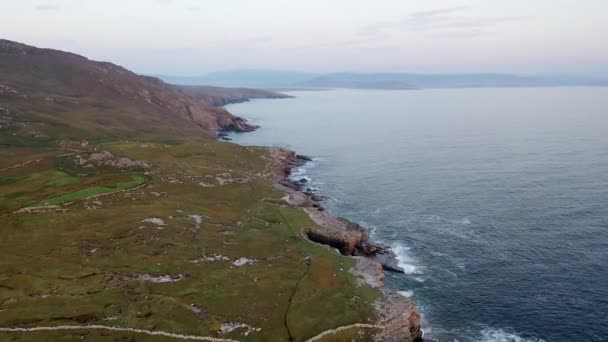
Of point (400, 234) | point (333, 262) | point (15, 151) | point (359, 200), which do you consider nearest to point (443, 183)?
point (359, 200)

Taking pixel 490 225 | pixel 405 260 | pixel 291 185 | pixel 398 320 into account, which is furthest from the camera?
pixel 291 185

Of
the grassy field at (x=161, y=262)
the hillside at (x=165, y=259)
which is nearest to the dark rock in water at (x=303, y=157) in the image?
the hillside at (x=165, y=259)

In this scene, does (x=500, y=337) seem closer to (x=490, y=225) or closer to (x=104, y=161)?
(x=490, y=225)

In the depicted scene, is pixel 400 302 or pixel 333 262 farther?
pixel 333 262

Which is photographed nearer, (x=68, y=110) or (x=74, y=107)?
(x=68, y=110)

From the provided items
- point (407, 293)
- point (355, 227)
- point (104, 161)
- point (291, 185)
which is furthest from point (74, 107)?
point (407, 293)

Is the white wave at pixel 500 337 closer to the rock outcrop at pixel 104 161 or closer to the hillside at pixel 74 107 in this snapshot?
the rock outcrop at pixel 104 161

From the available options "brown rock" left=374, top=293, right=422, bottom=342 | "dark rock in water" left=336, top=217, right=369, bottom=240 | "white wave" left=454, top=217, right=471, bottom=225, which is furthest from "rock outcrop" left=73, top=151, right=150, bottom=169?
"brown rock" left=374, top=293, right=422, bottom=342

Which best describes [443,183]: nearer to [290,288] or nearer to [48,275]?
[290,288]

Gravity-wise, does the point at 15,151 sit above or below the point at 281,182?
above
